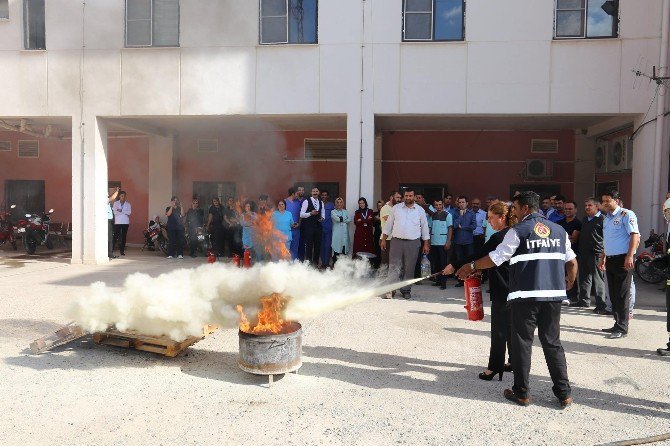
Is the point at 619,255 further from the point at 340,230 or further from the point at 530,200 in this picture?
the point at 340,230

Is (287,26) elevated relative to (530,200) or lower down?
elevated

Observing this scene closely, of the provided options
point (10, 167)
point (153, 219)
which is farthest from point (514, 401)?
point (10, 167)

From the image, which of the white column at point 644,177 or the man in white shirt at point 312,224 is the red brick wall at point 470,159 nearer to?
the white column at point 644,177

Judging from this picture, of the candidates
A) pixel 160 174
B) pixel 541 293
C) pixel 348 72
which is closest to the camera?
pixel 541 293

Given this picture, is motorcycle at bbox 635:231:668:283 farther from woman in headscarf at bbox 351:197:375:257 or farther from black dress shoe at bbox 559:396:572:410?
black dress shoe at bbox 559:396:572:410

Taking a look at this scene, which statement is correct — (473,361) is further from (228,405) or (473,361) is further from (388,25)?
(388,25)

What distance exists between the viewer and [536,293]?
13.0 ft

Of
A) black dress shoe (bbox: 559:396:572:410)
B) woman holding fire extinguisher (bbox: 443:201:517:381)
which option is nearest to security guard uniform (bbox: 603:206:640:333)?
woman holding fire extinguisher (bbox: 443:201:517:381)

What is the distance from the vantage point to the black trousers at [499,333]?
14.8ft

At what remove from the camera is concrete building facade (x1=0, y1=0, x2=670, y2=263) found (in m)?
10.0

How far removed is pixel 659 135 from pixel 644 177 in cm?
85

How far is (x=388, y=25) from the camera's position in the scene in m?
10.4

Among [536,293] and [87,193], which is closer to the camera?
[536,293]

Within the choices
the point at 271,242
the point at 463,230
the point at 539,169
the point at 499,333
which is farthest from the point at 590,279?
the point at 539,169
